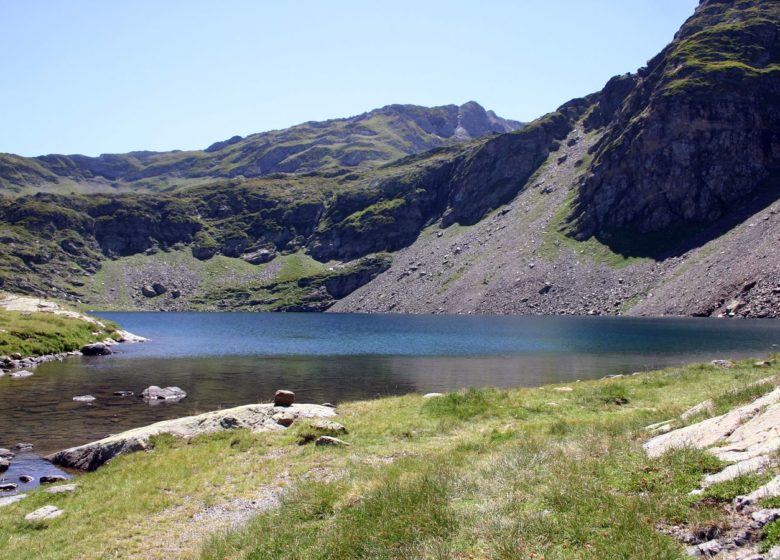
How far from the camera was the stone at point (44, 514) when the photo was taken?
16.4 meters

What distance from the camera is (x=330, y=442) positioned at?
2188 cm

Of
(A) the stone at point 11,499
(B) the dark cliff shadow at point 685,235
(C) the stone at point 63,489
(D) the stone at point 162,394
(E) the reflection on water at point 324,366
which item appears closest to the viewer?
(A) the stone at point 11,499

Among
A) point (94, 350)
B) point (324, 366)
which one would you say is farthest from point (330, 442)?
point (94, 350)

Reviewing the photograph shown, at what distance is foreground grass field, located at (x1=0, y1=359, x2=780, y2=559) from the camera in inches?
397

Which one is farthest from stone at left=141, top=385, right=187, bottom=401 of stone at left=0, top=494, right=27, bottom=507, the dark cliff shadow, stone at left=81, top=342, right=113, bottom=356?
the dark cliff shadow

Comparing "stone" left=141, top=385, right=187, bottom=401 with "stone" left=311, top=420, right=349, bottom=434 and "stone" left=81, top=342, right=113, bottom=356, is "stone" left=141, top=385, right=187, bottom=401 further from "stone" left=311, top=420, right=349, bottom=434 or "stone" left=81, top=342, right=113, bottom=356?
"stone" left=81, top=342, right=113, bottom=356

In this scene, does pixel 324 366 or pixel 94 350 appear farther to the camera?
pixel 94 350

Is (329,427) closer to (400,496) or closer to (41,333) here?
(400,496)

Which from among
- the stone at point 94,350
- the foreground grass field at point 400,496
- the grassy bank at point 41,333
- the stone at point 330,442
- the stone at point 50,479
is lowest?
the stone at point 94,350

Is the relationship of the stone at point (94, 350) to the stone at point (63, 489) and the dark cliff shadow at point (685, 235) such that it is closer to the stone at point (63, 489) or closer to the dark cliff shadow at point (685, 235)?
the stone at point (63, 489)

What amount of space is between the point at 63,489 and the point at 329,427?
1011cm

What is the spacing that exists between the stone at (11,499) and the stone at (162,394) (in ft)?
77.5

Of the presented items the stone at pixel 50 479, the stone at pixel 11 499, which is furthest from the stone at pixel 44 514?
the stone at pixel 50 479

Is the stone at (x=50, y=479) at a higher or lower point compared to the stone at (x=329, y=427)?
lower
